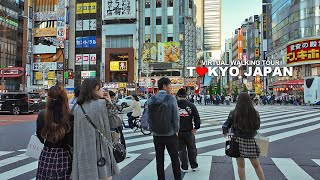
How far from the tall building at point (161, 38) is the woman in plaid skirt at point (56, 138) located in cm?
5833

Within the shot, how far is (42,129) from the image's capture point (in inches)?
135

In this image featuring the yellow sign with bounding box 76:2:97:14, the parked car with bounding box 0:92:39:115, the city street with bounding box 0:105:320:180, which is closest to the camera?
the city street with bounding box 0:105:320:180

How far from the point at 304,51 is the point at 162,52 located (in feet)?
80.0

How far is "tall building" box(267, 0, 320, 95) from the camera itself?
52938 millimetres

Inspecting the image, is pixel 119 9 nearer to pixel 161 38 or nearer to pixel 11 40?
pixel 161 38

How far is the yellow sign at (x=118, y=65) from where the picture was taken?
204 feet

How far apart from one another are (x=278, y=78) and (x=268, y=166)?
61696mm

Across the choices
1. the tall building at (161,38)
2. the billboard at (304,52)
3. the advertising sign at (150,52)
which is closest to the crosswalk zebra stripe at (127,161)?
the billboard at (304,52)

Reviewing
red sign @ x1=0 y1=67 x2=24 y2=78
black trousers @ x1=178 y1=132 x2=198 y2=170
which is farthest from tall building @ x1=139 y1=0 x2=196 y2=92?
black trousers @ x1=178 y1=132 x2=198 y2=170

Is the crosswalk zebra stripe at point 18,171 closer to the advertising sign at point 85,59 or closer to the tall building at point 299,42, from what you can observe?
the tall building at point 299,42

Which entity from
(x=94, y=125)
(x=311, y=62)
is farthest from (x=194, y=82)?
(x=94, y=125)

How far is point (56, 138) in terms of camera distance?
131 inches

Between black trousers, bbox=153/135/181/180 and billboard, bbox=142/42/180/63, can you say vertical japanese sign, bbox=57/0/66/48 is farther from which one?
black trousers, bbox=153/135/181/180

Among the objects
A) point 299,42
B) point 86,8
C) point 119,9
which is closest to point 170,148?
point 299,42
